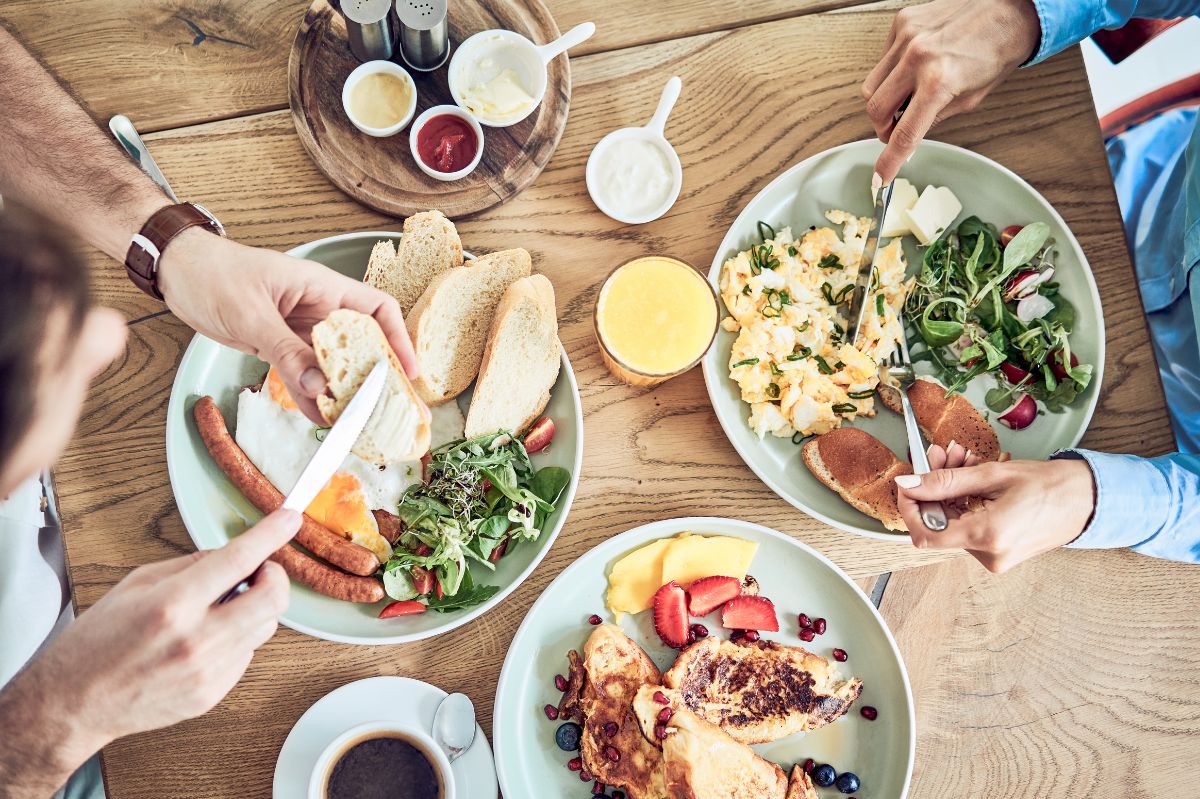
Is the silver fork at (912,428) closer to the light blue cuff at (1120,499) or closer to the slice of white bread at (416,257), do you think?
the light blue cuff at (1120,499)

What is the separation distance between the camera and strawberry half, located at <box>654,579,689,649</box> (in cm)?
212

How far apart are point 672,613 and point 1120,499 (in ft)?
4.04

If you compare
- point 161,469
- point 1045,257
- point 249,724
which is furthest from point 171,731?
point 1045,257

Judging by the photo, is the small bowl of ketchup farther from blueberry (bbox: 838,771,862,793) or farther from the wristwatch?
blueberry (bbox: 838,771,862,793)

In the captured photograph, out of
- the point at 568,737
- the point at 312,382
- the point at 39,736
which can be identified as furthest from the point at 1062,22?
Answer: the point at 39,736

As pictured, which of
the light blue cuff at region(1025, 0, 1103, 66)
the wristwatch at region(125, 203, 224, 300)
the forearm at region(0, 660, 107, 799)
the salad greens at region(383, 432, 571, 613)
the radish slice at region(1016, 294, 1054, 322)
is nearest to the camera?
the forearm at region(0, 660, 107, 799)

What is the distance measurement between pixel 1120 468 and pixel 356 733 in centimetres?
211

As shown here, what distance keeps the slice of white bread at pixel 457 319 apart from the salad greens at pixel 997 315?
1.21 metres

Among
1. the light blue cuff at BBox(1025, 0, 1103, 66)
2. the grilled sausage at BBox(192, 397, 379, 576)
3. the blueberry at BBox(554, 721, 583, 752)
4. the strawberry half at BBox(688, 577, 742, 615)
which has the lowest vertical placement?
the blueberry at BBox(554, 721, 583, 752)

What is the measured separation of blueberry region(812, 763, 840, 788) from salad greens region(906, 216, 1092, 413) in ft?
3.70

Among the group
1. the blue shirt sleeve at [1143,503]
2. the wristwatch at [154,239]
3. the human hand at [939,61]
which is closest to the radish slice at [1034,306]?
the blue shirt sleeve at [1143,503]

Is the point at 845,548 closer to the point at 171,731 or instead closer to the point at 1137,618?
the point at 1137,618

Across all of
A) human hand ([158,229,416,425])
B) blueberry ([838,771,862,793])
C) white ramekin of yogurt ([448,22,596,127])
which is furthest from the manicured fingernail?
blueberry ([838,771,862,793])

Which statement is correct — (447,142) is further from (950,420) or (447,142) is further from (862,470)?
(950,420)
